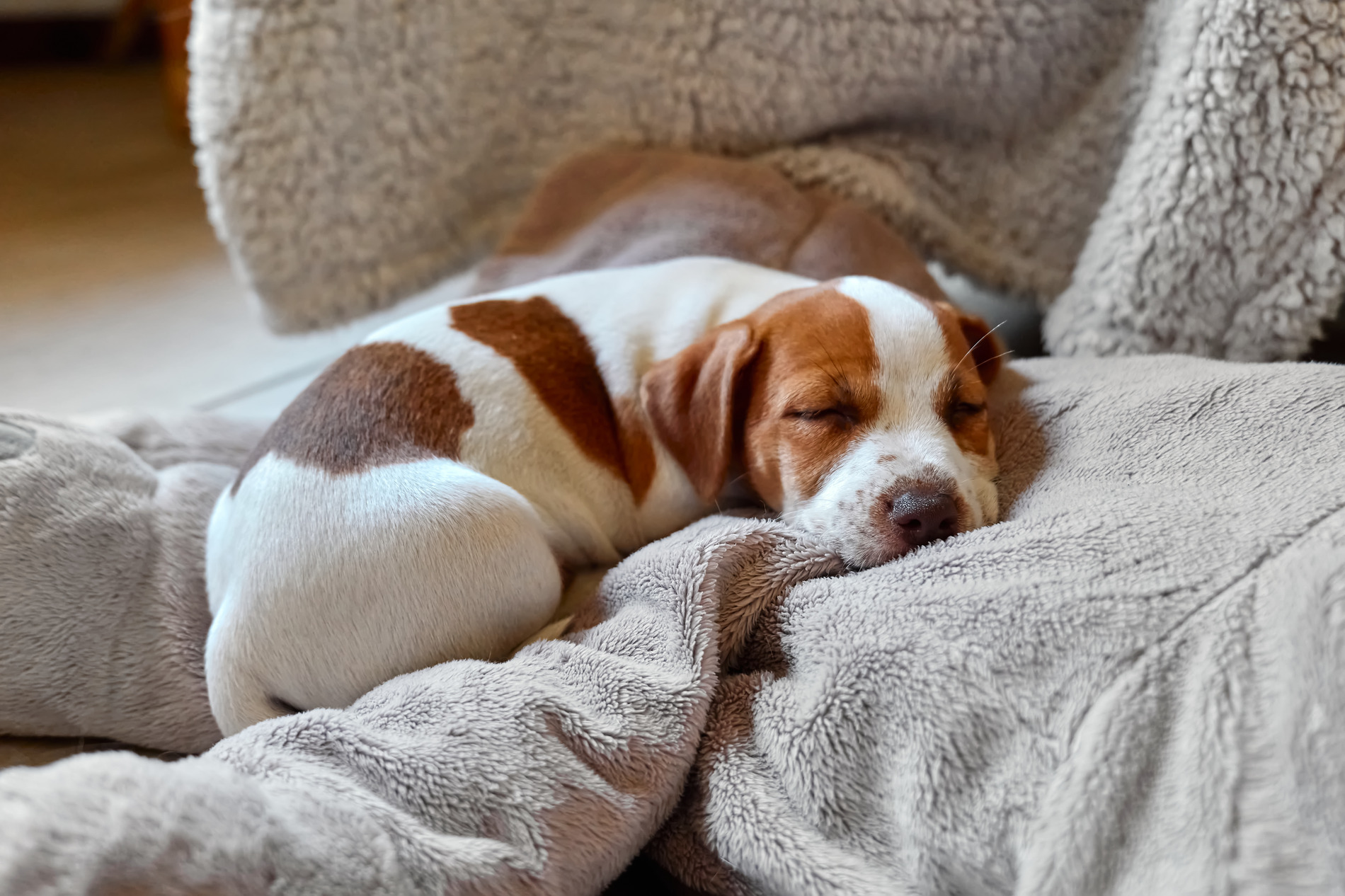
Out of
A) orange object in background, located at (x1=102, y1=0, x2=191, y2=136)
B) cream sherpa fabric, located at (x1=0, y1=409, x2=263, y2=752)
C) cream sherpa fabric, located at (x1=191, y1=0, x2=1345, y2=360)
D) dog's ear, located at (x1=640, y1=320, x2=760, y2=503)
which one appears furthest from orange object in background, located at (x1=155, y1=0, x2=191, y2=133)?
dog's ear, located at (x1=640, y1=320, x2=760, y2=503)

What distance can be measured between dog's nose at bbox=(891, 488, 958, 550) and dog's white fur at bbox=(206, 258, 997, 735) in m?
0.04

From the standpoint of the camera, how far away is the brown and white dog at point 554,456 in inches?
50.1

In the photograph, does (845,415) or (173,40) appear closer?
(845,415)

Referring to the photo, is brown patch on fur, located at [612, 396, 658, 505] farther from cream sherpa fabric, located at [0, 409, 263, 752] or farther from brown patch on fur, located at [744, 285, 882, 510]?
cream sherpa fabric, located at [0, 409, 263, 752]

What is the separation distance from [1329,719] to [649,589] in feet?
2.35

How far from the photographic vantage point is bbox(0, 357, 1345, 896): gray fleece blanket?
85cm

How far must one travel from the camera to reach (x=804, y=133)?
199 cm

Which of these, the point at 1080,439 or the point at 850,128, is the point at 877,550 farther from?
the point at 850,128

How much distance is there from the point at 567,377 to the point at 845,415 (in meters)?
0.45

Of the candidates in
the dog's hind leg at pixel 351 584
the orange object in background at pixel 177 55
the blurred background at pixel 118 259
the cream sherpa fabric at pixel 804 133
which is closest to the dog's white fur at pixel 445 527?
the dog's hind leg at pixel 351 584

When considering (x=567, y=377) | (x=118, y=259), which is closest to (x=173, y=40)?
(x=118, y=259)

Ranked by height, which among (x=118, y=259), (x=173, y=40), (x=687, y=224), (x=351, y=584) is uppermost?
(x=173, y=40)

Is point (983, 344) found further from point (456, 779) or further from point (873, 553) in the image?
point (456, 779)

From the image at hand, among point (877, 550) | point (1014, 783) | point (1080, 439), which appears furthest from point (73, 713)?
point (1080, 439)
